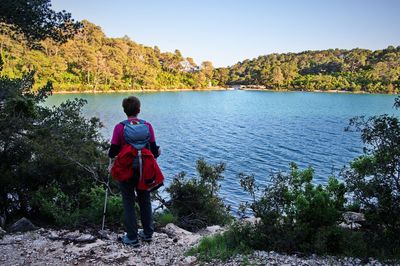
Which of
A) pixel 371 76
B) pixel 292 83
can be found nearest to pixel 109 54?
pixel 292 83

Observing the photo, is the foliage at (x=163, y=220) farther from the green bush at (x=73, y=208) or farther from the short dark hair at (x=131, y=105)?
the short dark hair at (x=131, y=105)

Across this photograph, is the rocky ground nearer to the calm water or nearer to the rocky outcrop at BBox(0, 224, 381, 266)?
the rocky outcrop at BBox(0, 224, 381, 266)

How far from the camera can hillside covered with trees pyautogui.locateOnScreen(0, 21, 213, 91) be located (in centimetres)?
7921

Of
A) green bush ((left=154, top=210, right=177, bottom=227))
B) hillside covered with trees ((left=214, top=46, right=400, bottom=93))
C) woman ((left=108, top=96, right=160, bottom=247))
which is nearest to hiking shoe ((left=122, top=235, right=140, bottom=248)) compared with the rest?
woman ((left=108, top=96, right=160, bottom=247))

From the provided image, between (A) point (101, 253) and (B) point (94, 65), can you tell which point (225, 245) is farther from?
(B) point (94, 65)

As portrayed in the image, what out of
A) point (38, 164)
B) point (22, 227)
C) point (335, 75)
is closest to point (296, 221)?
point (22, 227)

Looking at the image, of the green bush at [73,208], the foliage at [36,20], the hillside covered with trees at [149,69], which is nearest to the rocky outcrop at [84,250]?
the green bush at [73,208]

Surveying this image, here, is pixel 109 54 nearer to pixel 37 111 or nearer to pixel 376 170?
pixel 37 111

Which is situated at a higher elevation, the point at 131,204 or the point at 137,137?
the point at 137,137

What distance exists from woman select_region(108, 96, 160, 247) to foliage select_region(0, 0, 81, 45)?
5.06 metres

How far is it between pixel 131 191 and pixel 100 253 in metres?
1.14

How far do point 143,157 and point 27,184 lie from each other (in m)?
5.10

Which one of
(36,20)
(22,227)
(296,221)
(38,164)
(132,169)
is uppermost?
(36,20)

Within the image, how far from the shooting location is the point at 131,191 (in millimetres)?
6023
